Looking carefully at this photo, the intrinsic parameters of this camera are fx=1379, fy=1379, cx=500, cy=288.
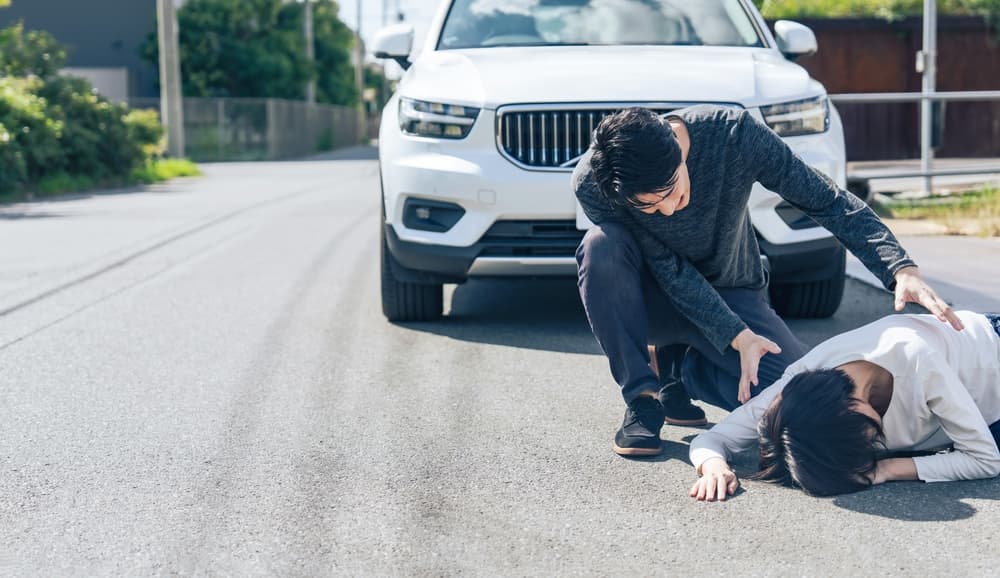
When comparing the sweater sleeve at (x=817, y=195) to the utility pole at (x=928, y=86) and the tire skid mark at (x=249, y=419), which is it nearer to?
the tire skid mark at (x=249, y=419)

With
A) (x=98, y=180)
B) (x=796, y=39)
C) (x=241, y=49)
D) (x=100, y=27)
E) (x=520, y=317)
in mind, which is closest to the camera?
(x=796, y=39)

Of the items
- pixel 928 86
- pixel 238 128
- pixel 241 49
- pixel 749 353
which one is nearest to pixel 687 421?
pixel 749 353

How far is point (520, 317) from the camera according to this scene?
275 inches

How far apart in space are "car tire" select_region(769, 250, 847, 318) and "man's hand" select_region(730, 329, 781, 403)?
8.71ft

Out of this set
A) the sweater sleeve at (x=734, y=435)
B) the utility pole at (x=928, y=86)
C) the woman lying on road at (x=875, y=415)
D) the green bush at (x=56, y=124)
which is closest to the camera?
the woman lying on road at (x=875, y=415)

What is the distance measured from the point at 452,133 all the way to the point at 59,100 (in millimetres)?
16603

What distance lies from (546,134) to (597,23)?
134 centimetres

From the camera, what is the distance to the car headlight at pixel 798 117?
6.00 m

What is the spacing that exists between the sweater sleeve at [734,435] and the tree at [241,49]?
36.7 meters

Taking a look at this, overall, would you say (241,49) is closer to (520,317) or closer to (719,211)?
(520,317)

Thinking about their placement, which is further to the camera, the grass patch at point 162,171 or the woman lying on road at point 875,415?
the grass patch at point 162,171

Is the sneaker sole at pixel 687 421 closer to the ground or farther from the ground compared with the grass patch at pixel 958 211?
closer to the ground

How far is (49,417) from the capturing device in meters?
4.84

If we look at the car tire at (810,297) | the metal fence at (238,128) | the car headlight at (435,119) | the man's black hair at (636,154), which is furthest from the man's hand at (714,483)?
the metal fence at (238,128)
